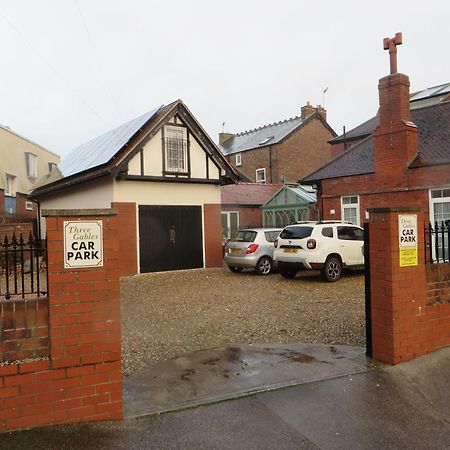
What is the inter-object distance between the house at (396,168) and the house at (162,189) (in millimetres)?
4683

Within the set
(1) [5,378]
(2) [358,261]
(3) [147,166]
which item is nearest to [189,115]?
(3) [147,166]

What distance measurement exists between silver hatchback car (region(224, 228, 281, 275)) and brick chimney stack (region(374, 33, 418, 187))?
5.09 m

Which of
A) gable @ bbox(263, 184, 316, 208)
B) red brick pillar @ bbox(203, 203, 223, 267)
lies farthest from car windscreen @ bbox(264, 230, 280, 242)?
gable @ bbox(263, 184, 316, 208)

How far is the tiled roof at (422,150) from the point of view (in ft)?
48.7

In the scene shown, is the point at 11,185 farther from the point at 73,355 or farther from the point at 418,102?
the point at 73,355

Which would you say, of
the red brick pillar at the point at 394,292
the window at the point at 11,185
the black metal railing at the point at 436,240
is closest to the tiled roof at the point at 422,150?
the black metal railing at the point at 436,240

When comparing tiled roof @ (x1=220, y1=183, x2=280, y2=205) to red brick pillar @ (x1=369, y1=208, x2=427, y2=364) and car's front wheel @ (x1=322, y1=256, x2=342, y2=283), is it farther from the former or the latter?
red brick pillar @ (x1=369, y1=208, x2=427, y2=364)

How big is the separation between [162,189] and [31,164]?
20.5 m

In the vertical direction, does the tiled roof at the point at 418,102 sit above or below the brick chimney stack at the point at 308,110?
below

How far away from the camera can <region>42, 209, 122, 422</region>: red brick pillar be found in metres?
3.44

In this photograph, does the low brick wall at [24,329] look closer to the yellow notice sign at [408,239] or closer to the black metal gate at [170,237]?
the yellow notice sign at [408,239]

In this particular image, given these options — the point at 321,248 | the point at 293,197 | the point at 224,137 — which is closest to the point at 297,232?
the point at 321,248

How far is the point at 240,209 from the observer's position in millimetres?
25469

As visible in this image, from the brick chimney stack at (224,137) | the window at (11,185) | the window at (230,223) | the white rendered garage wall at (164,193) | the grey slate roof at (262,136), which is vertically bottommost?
the window at (230,223)
